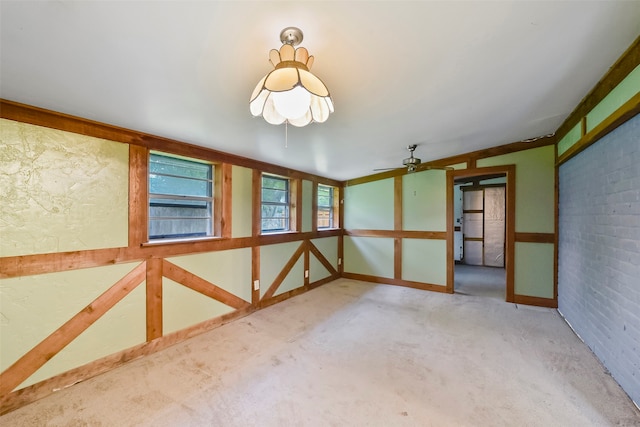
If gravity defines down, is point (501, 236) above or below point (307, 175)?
below

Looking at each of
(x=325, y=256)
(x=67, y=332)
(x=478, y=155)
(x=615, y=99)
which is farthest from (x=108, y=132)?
(x=478, y=155)

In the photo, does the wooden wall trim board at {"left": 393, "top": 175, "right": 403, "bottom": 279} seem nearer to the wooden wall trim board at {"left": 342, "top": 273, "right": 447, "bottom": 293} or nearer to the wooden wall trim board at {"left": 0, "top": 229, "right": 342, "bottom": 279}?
the wooden wall trim board at {"left": 342, "top": 273, "right": 447, "bottom": 293}

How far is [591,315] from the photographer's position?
247 cm

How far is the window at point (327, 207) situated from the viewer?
17.5 feet

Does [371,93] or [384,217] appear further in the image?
[384,217]

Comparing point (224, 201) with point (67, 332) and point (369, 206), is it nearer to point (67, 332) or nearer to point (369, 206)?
point (67, 332)

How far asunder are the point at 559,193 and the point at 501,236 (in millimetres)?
3592

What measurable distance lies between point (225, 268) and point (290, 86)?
2.59 meters

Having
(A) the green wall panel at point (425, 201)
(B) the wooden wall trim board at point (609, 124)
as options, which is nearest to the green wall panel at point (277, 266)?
(A) the green wall panel at point (425, 201)

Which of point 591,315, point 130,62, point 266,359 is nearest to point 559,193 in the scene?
point 591,315

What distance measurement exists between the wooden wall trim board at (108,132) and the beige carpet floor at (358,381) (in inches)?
80.7

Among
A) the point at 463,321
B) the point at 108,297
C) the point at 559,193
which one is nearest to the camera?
the point at 108,297

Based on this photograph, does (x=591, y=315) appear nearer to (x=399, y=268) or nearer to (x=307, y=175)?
(x=399, y=268)

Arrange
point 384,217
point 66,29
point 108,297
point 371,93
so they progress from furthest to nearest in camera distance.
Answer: point 384,217, point 108,297, point 371,93, point 66,29
